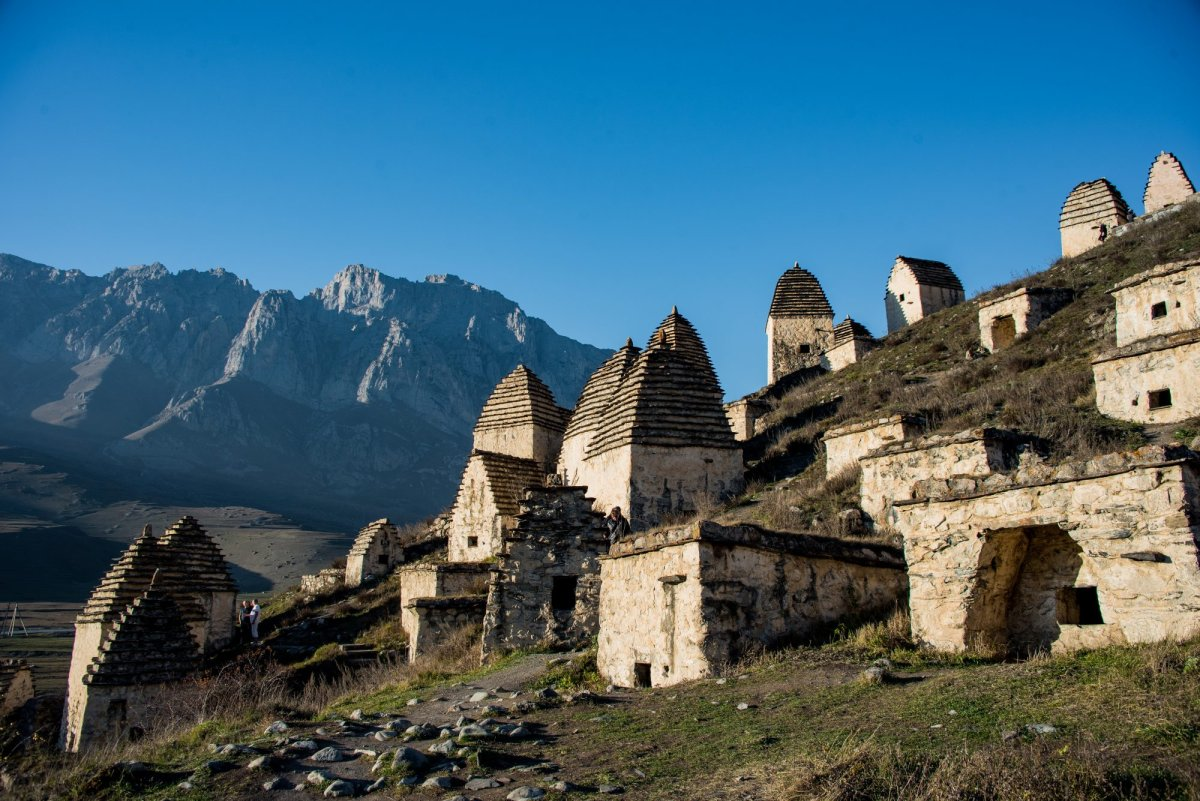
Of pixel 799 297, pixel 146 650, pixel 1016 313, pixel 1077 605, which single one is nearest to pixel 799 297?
pixel 799 297

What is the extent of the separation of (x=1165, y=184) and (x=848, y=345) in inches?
620

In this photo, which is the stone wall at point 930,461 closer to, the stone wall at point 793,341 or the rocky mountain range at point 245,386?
the stone wall at point 793,341

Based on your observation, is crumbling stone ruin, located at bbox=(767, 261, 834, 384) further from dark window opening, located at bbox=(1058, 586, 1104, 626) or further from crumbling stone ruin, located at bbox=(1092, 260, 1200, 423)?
dark window opening, located at bbox=(1058, 586, 1104, 626)

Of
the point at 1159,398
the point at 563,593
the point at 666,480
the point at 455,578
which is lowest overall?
the point at 563,593

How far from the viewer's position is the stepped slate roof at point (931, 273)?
137 feet

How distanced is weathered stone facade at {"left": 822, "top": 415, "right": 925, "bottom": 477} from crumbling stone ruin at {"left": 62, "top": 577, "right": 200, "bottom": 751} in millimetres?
12444

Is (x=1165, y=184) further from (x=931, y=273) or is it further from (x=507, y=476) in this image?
(x=507, y=476)

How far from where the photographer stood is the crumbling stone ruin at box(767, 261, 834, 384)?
4162 centimetres

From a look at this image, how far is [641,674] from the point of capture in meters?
10.1

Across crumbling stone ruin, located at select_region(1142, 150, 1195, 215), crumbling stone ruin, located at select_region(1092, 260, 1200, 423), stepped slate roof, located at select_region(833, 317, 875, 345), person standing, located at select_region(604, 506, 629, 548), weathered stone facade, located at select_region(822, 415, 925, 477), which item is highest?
crumbling stone ruin, located at select_region(1142, 150, 1195, 215)

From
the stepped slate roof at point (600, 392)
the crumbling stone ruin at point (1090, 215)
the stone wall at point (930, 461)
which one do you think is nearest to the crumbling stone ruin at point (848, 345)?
the crumbling stone ruin at point (1090, 215)

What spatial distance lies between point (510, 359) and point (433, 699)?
179 meters

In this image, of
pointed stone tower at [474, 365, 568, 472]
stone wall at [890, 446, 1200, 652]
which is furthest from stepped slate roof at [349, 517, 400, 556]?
stone wall at [890, 446, 1200, 652]

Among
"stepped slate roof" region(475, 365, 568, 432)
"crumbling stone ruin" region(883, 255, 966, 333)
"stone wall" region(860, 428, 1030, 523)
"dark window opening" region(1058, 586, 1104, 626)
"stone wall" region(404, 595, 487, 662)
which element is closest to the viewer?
"dark window opening" region(1058, 586, 1104, 626)
